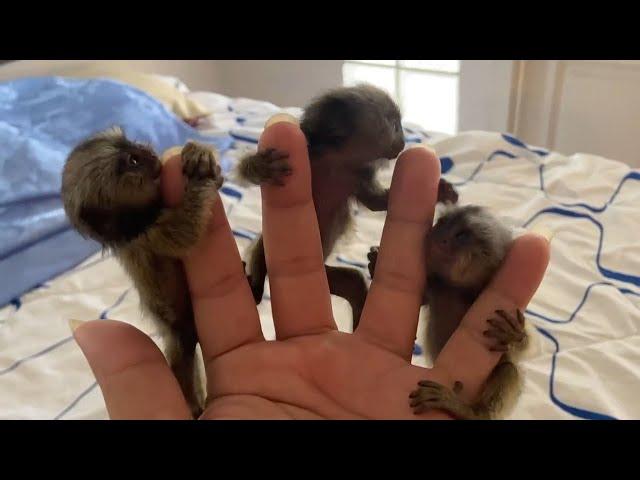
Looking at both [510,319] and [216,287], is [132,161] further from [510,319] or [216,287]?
[510,319]

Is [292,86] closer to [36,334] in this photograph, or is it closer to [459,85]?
[459,85]

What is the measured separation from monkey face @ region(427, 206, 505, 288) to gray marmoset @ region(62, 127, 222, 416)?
406 mm

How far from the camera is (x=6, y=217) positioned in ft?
5.63

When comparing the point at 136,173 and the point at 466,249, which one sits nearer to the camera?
the point at 136,173

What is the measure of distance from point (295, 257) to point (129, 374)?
13.3 inches

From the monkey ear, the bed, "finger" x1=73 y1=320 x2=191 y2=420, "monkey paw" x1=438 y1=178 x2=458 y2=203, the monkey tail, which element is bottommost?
the bed

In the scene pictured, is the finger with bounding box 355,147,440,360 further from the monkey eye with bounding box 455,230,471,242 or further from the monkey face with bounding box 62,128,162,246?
the monkey face with bounding box 62,128,162,246

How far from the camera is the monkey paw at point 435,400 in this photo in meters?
0.87

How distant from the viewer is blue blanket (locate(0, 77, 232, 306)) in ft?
5.35

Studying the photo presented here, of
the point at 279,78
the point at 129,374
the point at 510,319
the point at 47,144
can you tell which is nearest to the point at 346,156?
the point at 510,319

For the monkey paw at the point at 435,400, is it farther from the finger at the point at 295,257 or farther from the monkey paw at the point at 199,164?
the monkey paw at the point at 199,164

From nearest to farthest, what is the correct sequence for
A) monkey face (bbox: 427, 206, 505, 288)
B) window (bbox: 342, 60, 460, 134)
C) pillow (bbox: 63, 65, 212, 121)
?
monkey face (bbox: 427, 206, 505, 288)
pillow (bbox: 63, 65, 212, 121)
window (bbox: 342, 60, 460, 134)

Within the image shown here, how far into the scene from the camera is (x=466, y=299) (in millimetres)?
1150

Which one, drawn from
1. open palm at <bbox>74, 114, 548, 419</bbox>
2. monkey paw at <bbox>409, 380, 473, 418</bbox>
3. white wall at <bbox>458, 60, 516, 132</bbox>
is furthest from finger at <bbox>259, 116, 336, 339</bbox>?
white wall at <bbox>458, 60, 516, 132</bbox>
